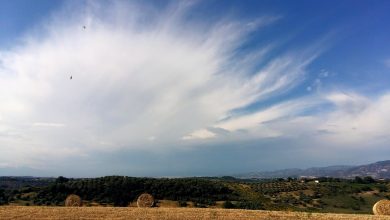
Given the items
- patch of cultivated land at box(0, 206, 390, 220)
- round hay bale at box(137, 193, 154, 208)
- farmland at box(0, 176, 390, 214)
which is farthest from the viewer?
farmland at box(0, 176, 390, 214)

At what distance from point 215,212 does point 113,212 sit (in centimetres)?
621

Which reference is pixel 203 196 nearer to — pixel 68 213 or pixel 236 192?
pixel 236 192

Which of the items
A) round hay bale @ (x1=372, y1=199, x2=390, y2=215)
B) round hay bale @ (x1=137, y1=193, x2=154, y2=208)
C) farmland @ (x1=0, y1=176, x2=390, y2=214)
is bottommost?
round hay bale @ (x1=372, y1=199, x2=390, y2=215)

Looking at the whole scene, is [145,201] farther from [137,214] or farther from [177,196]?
[177,196]

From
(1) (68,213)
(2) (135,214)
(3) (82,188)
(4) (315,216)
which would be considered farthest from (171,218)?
(3) (82,188)

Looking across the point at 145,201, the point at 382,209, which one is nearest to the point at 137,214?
the point at 145,201

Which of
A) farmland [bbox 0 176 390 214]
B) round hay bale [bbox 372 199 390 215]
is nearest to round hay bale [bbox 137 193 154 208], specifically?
farmland [bbox 0 176 390 214]

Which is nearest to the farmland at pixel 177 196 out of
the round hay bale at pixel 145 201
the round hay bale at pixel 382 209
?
the round hay bale at pixel 145 201

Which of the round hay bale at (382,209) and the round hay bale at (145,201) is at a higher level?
the round hay bale at (145,201)

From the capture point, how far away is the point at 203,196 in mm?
58094

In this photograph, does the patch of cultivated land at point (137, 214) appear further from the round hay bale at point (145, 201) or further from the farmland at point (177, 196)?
the farmland at point (177, 196)

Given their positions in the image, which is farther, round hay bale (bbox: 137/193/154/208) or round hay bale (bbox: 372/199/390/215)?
round hay bale (bbox: 137/193/154/208)

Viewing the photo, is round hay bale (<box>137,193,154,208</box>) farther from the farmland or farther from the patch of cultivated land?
the farmland

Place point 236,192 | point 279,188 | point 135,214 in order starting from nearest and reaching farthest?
point 135,214 → point 236,192 → point 279,188
